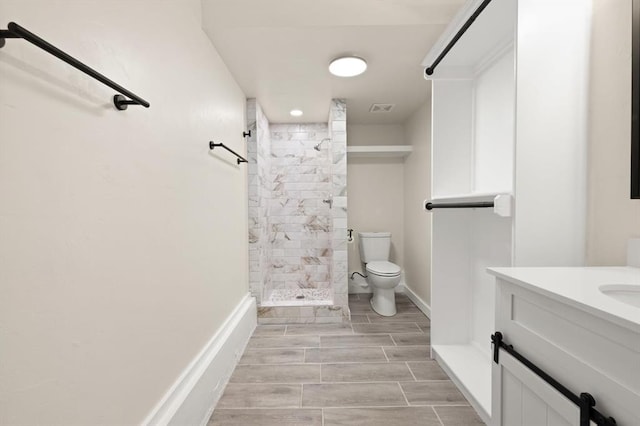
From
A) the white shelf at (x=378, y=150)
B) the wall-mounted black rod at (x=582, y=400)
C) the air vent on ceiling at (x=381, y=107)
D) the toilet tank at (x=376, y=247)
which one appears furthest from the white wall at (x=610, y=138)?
the toilet tank at (x=376, y=247)

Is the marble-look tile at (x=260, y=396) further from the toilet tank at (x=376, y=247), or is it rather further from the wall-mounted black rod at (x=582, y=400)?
the toilet tank at (x=376, y=247)

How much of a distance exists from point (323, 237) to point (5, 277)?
311cm

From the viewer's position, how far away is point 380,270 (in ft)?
9.66

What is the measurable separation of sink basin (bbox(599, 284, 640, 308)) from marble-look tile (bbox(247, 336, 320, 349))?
195 centimetres

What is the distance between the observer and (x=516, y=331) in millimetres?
925

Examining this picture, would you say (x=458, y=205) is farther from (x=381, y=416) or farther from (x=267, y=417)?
(x=267, y=417)

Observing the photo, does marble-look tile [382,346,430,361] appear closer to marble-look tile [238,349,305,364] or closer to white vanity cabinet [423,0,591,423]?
white vanity cabinet [423,0,591,423]

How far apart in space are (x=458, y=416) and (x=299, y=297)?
6.16 ft

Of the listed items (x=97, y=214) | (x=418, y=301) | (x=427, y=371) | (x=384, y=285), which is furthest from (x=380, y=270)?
(x=97, y=214)

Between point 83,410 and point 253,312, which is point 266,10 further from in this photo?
point 253,312

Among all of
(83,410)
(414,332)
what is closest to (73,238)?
(83,410)

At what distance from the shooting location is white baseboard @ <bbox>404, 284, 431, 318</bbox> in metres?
2.91

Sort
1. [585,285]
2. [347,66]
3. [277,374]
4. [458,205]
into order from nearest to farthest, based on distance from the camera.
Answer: [585,285]
[458,205]
[277,374]
[347,66]

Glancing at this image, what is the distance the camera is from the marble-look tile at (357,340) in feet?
7.70
